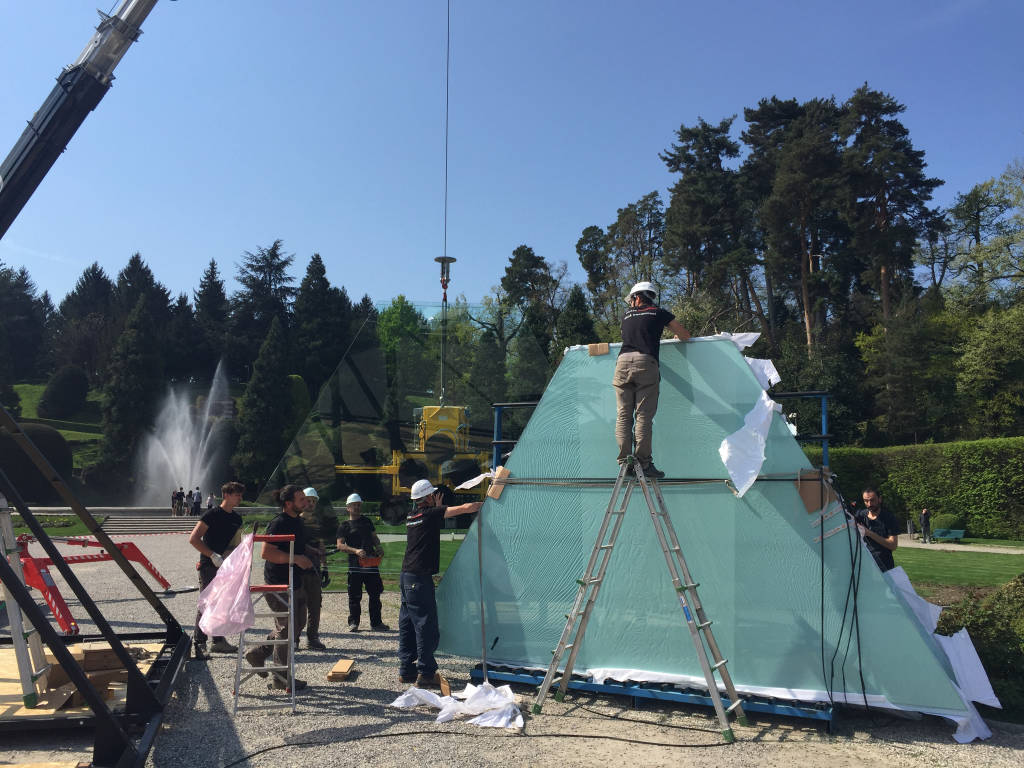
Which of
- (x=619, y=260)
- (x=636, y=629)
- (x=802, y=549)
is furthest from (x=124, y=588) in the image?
(x=619, y=260)

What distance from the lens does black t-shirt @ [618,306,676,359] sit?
582 cm

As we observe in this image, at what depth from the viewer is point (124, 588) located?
12.9 m

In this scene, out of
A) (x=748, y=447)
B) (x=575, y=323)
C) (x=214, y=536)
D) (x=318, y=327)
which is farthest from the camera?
(x=318, y=327)

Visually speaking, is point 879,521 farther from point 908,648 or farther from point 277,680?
point 277,680

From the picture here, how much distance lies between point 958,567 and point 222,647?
15747mm

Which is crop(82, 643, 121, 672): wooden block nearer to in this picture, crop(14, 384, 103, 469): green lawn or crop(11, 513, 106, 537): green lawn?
crop(11, 513, 106, 537): green lawn

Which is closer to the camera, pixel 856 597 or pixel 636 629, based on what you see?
pixel 856 597

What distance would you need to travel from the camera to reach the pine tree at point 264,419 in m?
44.3

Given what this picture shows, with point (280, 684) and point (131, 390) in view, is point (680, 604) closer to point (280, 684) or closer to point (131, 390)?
point (280, 684)

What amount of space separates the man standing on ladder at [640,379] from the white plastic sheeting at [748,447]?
544mm

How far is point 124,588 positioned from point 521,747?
1055cm

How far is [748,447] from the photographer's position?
5.71m

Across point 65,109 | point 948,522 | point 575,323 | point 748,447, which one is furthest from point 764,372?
point 575,323

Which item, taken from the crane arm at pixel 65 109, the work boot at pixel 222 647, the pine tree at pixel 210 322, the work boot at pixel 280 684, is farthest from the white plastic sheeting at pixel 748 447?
the pine tree at pixel 210 322
